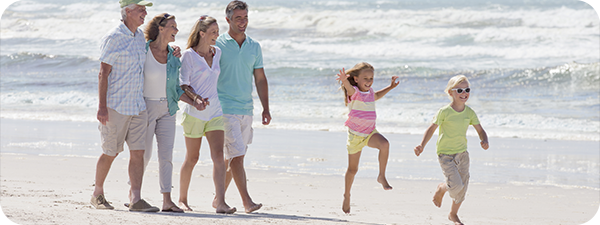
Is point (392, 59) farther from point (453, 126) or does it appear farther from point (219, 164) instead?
point (219, 164)

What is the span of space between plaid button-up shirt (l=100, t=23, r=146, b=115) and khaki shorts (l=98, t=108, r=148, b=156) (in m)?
0.08

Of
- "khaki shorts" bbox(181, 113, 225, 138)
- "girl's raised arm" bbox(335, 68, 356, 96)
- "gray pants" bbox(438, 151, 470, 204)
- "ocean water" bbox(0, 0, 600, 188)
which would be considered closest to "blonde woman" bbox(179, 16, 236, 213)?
"khaki shorts" bbox(181, 113, 225, 138)

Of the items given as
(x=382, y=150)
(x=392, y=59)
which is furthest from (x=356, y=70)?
(x=392, y=59)

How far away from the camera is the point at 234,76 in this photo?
188 inches

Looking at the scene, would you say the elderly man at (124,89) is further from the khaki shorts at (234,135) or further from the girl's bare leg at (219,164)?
the khaki shorts at (234,135)

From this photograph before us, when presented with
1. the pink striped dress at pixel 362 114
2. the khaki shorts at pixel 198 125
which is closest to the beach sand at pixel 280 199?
the khaki shorts at pixel 198 125

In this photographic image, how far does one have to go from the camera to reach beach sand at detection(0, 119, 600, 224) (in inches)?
162

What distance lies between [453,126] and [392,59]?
19.4 meters

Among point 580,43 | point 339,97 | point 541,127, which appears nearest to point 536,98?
point 541,127

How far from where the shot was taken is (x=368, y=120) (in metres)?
4.83

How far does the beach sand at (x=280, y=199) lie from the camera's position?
4.11 m

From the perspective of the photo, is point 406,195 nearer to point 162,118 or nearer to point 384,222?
point 384,222

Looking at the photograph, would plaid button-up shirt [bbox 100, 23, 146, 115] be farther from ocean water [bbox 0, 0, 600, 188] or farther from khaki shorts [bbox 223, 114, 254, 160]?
ocean water [bbox 0, 0, 600, 188]

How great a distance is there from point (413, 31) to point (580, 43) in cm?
778
